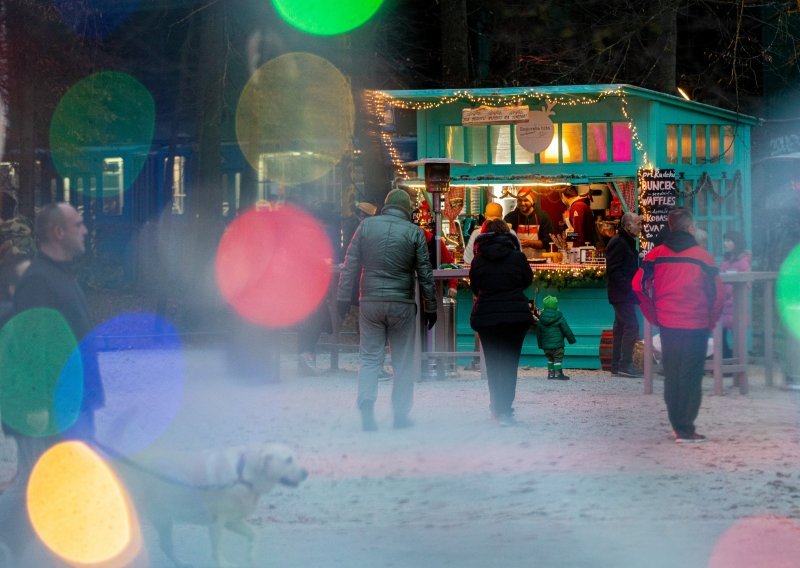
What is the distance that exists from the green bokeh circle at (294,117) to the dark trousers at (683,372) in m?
16.5

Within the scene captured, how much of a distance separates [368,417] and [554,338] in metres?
4.61

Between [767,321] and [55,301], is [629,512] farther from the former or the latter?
[767,321]

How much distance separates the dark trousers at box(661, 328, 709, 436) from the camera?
9859mm

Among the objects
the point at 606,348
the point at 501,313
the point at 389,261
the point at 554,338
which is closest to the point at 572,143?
the point at 606,348

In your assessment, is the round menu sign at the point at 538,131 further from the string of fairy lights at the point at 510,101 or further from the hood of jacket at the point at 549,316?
the hood of jacket at the point at 549,316

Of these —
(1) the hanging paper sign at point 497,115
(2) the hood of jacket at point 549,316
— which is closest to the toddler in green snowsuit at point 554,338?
(2) the hood of jacket at point 549,316

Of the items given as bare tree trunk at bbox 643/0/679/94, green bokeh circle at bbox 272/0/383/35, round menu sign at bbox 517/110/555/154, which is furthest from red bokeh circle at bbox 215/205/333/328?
green bokeh circle at bbox 272/0/383/35

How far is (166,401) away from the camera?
42.0ft

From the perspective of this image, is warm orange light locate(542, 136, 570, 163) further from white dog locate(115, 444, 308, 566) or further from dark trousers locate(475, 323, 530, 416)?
white dog locate(115, 444, 308, 566)

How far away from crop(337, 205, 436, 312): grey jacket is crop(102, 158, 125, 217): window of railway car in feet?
71.7

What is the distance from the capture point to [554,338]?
48.4 feet

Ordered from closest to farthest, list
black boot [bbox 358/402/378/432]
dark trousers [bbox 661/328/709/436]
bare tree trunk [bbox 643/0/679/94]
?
dark trousers [bbox 661/328/709/436], black boot [bbox 358/402/378/432], bare tree trunk [bbox 643/0/679/94]

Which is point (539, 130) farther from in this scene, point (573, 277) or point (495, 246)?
point (495, 246)

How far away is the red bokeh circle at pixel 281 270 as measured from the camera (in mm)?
13961
